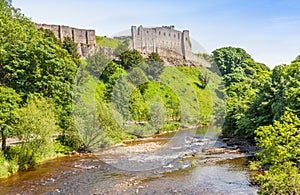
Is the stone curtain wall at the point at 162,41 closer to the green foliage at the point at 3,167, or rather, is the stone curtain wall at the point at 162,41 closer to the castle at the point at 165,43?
the castle at the point at 165,43

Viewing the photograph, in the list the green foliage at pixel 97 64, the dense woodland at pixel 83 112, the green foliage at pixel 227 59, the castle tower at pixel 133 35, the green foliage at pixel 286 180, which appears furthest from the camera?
the green foliage at pixel 227 59

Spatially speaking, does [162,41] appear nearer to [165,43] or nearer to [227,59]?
[165,43]

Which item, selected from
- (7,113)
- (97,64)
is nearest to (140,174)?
(7,113)

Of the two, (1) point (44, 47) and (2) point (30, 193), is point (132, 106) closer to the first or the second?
(1) point (44, 47)

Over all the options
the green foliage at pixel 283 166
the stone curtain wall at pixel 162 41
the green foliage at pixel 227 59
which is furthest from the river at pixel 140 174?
the green foliage at pixel 227 59

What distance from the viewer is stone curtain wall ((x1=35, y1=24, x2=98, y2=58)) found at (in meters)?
79.2

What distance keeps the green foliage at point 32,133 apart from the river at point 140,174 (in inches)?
49.1

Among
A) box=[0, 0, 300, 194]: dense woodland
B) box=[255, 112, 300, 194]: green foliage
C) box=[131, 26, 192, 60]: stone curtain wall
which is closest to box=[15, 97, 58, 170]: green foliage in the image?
box=[0, 0, 300, 194]: dense woodland

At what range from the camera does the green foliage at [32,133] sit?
1095 inches

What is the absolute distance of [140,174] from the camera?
2623cm

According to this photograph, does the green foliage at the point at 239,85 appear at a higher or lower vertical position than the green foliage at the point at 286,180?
higher

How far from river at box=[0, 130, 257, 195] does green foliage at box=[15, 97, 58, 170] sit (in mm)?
1248

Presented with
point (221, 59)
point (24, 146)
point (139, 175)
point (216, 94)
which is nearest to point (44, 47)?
point (24, 146)

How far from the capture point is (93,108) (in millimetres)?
37406
